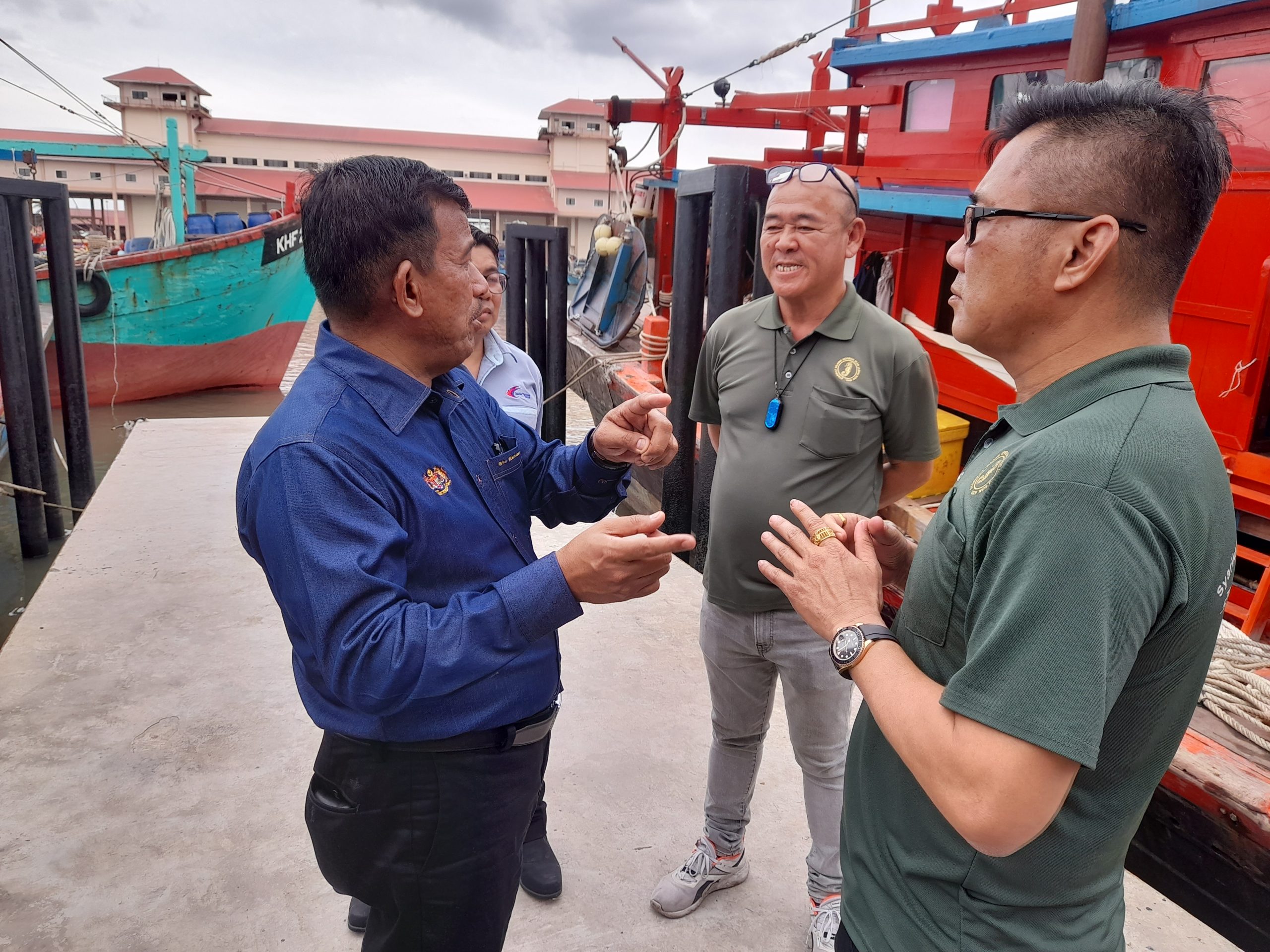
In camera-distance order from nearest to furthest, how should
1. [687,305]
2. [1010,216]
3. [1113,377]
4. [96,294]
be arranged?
1. [1113,377]
2. [1010,216]
3. [687,305]
4. [96,294]

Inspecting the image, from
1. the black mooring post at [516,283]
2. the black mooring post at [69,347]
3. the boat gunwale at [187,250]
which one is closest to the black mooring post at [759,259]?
the black mooring post at [516,283]

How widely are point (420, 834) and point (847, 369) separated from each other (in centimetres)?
167

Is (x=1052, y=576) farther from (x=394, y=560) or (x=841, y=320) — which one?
(x=841, y=320)

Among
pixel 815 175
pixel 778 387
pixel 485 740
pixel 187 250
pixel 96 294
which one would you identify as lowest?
pixel 485 740

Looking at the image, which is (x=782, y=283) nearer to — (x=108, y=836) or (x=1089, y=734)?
(x=1089, y=734)

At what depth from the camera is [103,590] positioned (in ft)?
13.9

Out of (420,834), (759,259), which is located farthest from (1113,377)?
(759,259)

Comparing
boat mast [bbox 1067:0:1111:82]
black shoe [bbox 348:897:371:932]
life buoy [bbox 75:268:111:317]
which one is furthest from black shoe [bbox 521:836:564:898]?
life buoy [bbox 75:268:111:317]

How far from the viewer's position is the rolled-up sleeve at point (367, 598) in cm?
127

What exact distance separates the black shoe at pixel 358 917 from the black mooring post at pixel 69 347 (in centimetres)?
618

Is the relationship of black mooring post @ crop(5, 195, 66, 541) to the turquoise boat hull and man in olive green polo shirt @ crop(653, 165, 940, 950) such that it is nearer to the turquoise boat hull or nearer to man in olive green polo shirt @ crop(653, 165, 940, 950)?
man in olive green polo shirt @ crop(653, 165, 940, 950)

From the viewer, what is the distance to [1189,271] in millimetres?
5938

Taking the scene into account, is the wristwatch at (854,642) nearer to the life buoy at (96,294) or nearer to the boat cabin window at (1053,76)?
the boat cabin window at (1053,76)

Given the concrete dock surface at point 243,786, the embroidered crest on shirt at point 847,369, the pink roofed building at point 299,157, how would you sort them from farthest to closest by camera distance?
the pink roofed building at point 299,157 → the embroidered crest on shirt at point 847,369 → the concrete dock surface at point 243,786
